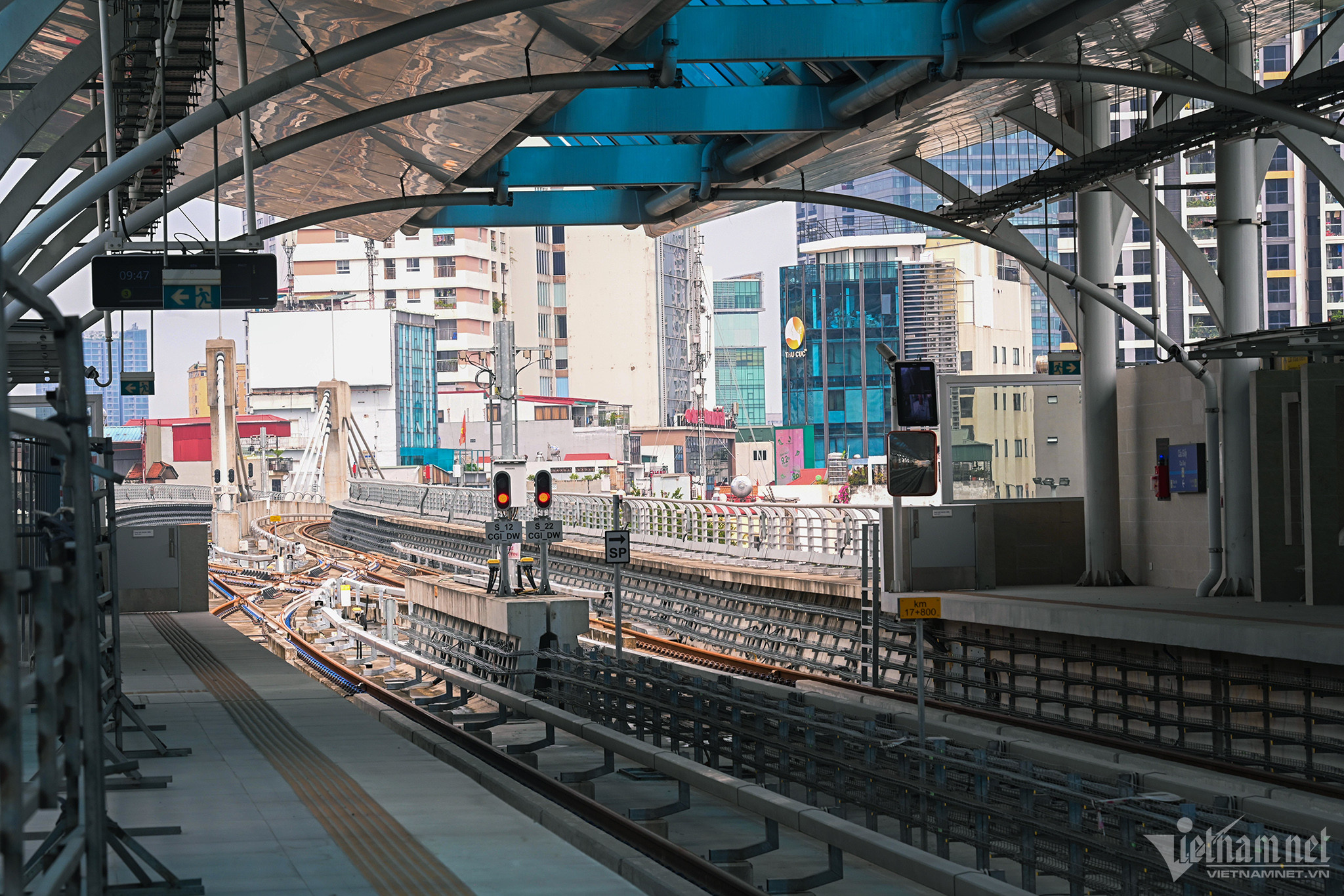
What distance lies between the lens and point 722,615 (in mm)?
31984

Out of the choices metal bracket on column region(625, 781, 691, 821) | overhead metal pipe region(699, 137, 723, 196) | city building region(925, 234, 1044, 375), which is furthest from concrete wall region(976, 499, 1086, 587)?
city building region(925, 234, 1044, 375)

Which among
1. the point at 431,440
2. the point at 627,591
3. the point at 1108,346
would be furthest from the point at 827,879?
the point at 431,440

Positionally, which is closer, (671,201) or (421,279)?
(671,201)

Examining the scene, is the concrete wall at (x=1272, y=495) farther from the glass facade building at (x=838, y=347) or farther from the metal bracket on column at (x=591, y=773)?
the glass facade building at (x=838, y=347)

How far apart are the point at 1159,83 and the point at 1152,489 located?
8235 millimetres

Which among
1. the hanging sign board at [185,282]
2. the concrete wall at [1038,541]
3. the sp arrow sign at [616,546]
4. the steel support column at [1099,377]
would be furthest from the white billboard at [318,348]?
the hanging sign board at [185,282]

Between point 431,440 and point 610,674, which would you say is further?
point 431,440

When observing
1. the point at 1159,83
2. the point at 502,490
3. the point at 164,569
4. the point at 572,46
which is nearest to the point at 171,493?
the point at 164,569

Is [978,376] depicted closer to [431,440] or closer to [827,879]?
[827,879]

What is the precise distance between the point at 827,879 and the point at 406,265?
462ft

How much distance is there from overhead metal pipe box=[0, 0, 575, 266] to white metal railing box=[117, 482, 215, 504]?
74.4 meters

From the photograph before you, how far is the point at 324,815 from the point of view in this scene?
10320 mm

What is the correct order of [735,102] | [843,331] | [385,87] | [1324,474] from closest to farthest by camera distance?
[1324,474] < [385,87] < [735,102] < [843,331]

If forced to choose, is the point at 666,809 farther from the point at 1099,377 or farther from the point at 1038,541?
the point at 1099,377
